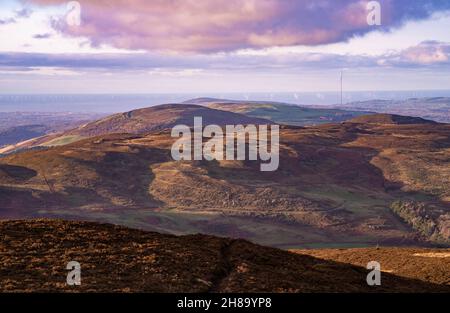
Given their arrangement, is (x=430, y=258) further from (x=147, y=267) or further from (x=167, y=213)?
(x=167, y=213)

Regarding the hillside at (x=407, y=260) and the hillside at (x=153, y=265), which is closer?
the hillside at (x=153, y=265)

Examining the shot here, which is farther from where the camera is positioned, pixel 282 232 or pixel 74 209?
pixel 74 209

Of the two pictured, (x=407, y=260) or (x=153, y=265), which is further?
(x=407, y=260)

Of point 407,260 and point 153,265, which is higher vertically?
point 153,265

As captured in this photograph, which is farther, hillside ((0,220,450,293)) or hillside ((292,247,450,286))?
hillside ((292,247,450,286))

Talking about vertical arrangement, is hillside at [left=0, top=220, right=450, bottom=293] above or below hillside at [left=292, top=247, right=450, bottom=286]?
above
